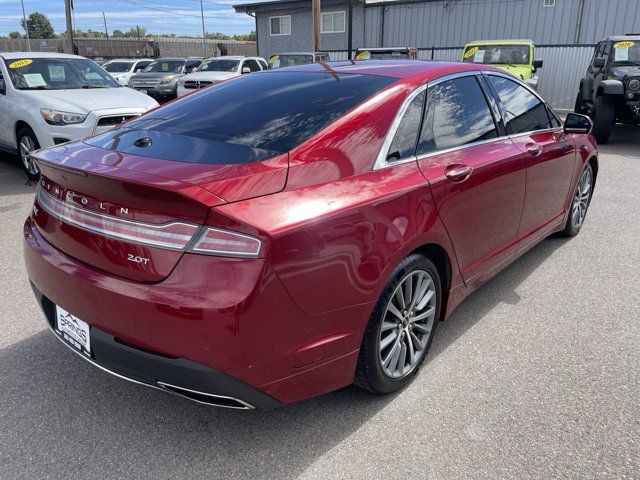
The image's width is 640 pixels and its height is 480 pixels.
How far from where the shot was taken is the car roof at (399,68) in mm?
2881

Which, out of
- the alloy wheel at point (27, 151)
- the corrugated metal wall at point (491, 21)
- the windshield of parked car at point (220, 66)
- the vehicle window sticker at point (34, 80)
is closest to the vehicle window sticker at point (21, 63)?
the vehicle window sticker at point (34, 80)

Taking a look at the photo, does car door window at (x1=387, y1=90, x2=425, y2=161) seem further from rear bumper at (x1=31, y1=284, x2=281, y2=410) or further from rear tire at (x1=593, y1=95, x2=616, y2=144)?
rear tire at (x1=593, y1=95, x2=616, y2=144)

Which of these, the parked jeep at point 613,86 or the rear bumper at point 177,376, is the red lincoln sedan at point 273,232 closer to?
the rear bumper at point 177,376

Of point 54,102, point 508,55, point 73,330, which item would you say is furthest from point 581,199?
point 508,55

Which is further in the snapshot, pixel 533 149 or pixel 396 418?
pixel 533 149

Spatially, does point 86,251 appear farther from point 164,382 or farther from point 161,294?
point 164,382

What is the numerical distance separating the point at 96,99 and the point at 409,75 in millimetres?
5640

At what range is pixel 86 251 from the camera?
7.10 feet

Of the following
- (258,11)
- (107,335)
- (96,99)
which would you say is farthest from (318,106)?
(258,11)

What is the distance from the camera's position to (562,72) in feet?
55.7

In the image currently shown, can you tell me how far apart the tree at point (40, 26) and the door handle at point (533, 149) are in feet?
358

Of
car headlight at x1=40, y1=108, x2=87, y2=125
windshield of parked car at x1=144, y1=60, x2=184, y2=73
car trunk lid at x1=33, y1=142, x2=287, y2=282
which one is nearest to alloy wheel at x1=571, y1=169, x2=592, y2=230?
car trunk lid at x1=33, y1=142, x2=287, y2=282

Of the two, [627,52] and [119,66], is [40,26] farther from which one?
[627,52]

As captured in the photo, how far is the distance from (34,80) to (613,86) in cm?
953
